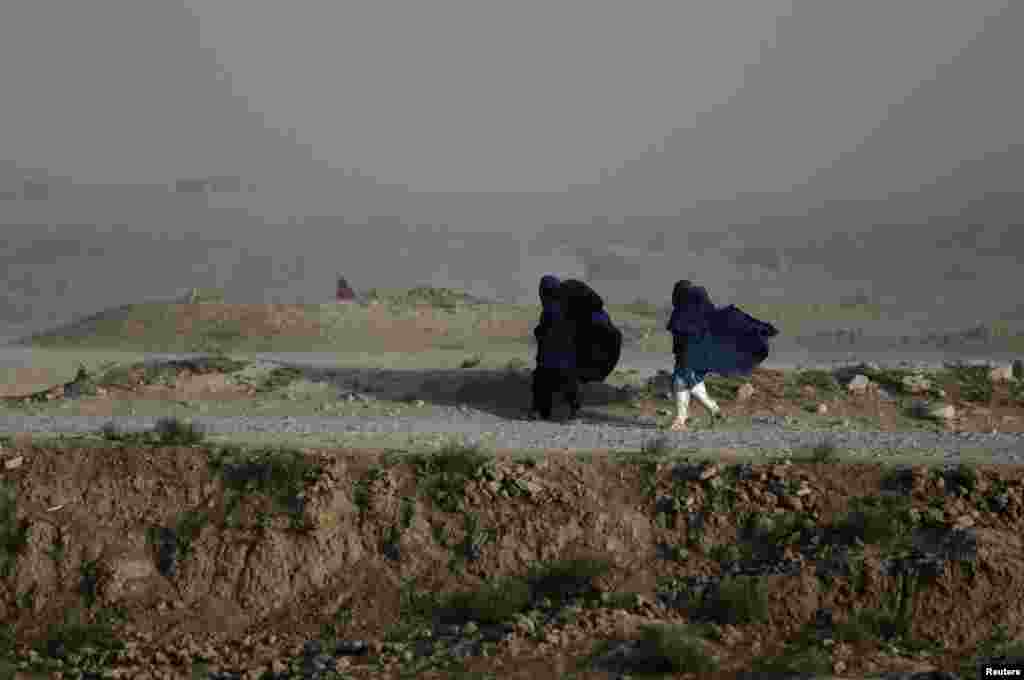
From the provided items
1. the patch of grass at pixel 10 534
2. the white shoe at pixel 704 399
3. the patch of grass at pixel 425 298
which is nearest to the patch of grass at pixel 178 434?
the patch of grass at pixel 10 534

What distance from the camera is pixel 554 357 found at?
1691cm

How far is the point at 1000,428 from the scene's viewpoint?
16500 mm

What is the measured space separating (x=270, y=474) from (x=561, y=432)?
3562 millimetres

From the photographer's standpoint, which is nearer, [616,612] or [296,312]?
[616,612]

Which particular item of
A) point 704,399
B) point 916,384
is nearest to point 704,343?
point 704,399

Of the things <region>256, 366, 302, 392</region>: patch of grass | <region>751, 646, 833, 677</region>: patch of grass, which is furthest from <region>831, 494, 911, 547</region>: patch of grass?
<region>256, 366, 302, 392</region>: patch of grass

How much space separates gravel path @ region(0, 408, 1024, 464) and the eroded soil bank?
1.50m

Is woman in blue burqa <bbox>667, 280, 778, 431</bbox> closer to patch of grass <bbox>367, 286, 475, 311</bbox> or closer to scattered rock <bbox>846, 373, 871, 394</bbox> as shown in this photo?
scattered rock <bbox>846, 373, 871, 394</bbox>

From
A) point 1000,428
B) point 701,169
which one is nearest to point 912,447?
point 1000,428

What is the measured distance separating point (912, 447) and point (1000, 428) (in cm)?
235

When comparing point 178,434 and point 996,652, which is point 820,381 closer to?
point 178,434

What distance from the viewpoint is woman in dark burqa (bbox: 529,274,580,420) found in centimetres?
1694

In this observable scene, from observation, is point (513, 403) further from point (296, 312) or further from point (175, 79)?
point (175, 79)

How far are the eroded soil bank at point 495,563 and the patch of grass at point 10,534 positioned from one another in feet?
0.06
